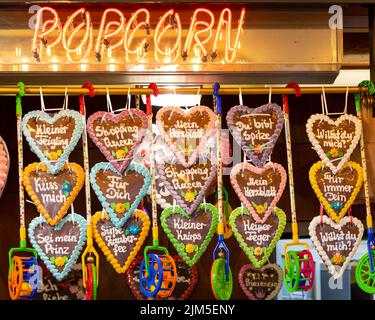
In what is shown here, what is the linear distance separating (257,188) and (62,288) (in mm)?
1194

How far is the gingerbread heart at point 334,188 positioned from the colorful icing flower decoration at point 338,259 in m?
0.16

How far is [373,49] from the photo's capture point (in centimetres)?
349

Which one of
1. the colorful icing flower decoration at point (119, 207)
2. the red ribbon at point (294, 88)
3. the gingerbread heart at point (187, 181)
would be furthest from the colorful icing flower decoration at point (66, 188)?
the red ribbon at point (294, 88)

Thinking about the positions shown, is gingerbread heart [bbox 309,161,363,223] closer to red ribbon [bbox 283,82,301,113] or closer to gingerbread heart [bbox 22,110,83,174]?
red ribbon [bbox 283,82,301,113]

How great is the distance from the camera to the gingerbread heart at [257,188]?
3.29 meters

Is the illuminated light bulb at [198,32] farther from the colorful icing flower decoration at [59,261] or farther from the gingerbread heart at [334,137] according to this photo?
the colorful icing flower decoration at [59,261]

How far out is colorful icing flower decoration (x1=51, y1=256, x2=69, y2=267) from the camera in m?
3.20

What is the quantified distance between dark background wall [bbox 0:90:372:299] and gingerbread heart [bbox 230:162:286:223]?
533 millimetres

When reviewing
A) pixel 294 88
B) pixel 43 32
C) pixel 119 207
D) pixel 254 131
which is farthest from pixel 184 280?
pixel 43 32
